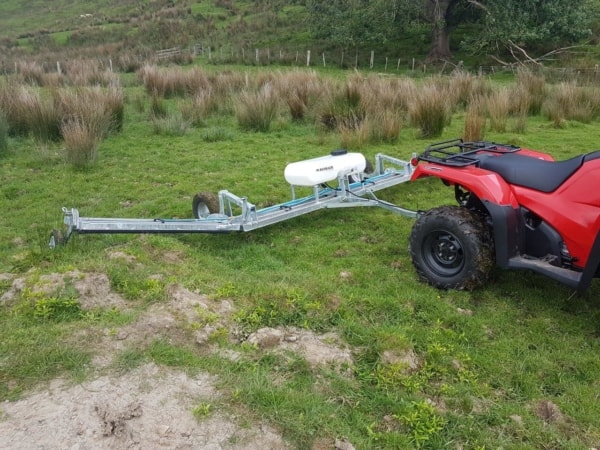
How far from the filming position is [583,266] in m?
3.31

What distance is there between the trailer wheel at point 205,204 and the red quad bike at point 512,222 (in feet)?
6.79

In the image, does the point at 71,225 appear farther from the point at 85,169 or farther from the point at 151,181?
the point at 85,169

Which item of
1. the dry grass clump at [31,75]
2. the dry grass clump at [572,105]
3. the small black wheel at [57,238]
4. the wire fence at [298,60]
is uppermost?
the small black wheel at [57,238]

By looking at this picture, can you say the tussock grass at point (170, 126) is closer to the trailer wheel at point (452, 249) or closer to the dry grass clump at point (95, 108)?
the dry grass clump at point (95, 108)

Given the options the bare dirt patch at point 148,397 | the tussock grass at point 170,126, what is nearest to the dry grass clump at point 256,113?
the tussock grass at point 170,126

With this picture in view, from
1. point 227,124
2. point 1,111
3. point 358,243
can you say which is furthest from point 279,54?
point 358,243

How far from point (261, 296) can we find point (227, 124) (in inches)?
287

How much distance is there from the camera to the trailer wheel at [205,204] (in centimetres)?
524

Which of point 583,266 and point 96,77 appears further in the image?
point 96,77

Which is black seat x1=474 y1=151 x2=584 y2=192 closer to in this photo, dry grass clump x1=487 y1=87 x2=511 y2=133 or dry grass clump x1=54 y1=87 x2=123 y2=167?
dry grass clump x1=54 y1=87 x2=123 y2=167

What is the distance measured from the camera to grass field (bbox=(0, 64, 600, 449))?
2660mm

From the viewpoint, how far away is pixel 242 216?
184 inches

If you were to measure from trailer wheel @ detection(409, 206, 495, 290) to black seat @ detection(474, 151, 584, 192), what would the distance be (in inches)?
14.6

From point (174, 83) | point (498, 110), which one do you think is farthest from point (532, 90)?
point (174, 83)
